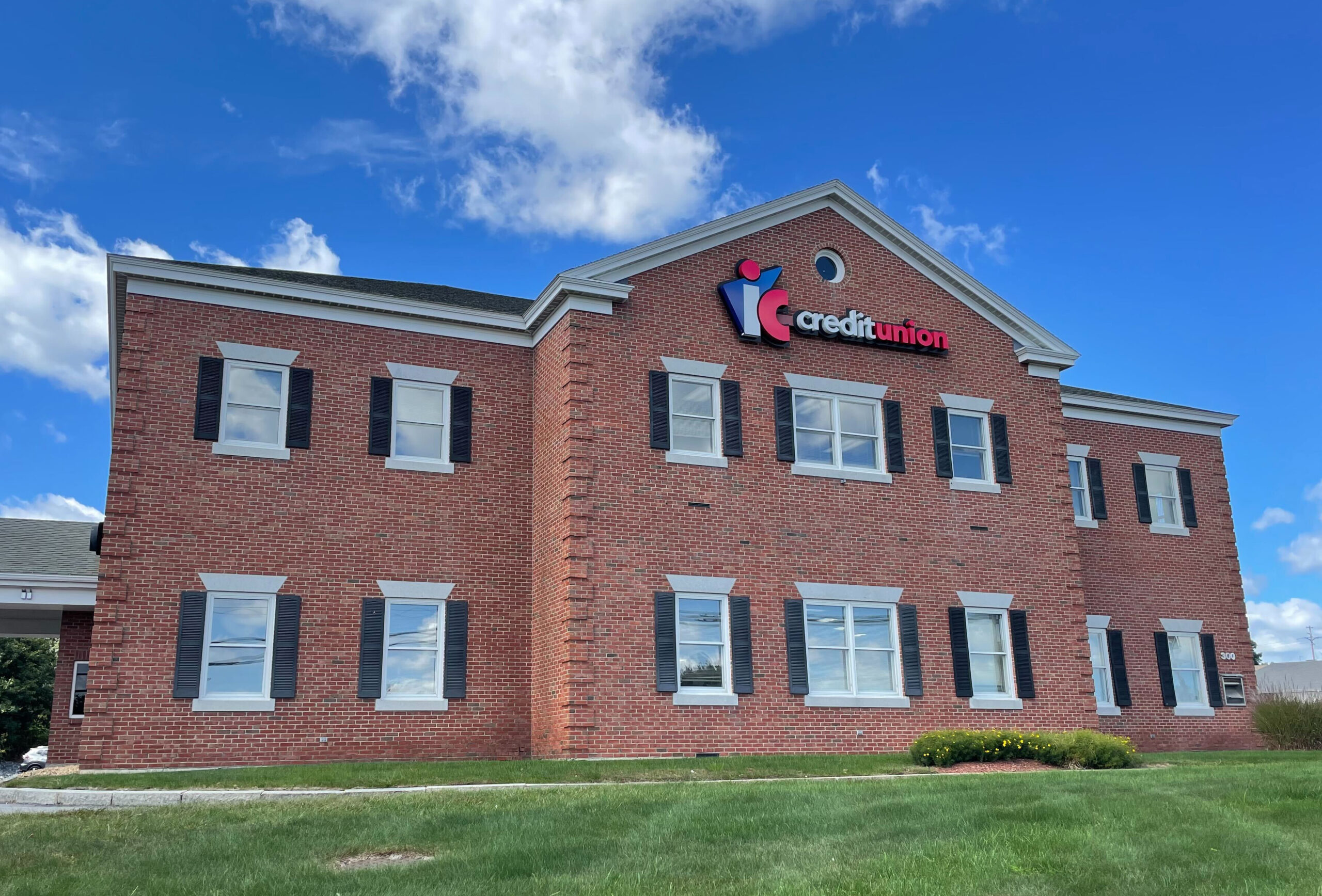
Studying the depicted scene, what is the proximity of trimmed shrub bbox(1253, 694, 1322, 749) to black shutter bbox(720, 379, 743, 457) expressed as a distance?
480 inches

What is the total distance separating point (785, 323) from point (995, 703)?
8374 millimetres

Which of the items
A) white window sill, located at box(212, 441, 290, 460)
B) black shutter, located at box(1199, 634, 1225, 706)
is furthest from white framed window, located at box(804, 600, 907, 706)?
black shutter, located at box(1199, 634, 1225, 706)

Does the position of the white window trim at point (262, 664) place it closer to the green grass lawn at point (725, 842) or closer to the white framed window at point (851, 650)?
the green grass lawn at point (725, 842)

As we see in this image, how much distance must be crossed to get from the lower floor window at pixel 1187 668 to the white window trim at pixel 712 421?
13.6 m

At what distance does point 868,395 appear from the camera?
78.2 ft

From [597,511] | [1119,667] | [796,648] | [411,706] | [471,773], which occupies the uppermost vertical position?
[597,511]

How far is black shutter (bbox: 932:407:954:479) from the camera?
24.1 m

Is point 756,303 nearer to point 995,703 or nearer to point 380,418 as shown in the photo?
point 380,418

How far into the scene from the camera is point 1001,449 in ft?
81.9

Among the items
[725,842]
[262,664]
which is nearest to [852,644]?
[262,664]

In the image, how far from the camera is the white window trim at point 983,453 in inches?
957

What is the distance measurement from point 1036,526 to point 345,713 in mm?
14126

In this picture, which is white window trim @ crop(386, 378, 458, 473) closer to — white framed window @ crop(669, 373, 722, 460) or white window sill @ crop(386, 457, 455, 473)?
white window sill @ crop(386, 457, 455, 473)

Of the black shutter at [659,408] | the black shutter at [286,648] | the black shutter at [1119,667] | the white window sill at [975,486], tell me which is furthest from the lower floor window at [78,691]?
the black shutter at [1119,667]
